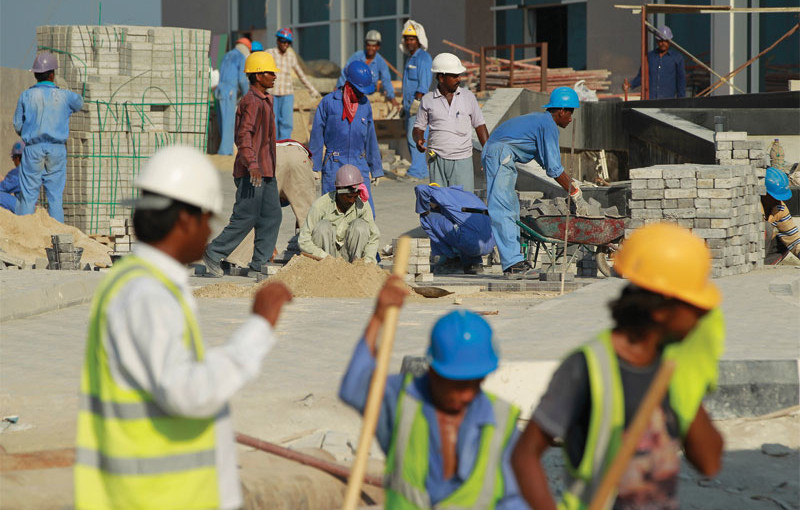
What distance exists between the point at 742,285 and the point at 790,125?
679 cm

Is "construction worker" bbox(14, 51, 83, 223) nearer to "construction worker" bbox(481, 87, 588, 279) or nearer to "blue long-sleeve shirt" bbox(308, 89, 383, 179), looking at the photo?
"blue long-sleeve shirt" bbox(308, 89, 383, 179)

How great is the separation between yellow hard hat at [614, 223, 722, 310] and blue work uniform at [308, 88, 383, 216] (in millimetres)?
8700

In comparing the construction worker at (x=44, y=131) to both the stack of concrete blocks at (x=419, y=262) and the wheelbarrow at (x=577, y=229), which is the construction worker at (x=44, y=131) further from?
the wheelbarrow at (x=577, y=229)

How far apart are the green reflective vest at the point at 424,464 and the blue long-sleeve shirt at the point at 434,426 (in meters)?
0.01

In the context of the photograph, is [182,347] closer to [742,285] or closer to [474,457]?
[474,457]

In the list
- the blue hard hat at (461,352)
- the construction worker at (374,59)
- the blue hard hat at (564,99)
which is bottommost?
the blue hard hat at (461,352)

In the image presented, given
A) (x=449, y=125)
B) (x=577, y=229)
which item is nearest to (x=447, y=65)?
(x=449, y=125)

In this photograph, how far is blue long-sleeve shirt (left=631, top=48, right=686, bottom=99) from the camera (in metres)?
18.1

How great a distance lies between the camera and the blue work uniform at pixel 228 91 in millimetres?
20047

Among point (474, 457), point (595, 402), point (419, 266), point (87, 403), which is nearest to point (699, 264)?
point (595, 402)

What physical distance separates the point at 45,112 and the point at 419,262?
5114mm

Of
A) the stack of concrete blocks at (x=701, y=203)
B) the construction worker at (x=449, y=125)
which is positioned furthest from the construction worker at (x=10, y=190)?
the stack of concrete blocks at (x=701, y=203)

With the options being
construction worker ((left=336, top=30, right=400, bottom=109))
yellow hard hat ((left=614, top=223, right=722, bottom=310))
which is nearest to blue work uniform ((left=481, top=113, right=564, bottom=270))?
construction worker ((left=336, top=30, right=400, bottom=109))

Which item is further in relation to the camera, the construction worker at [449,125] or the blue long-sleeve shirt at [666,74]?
the blue long-sleeve shirt at [666,74]
